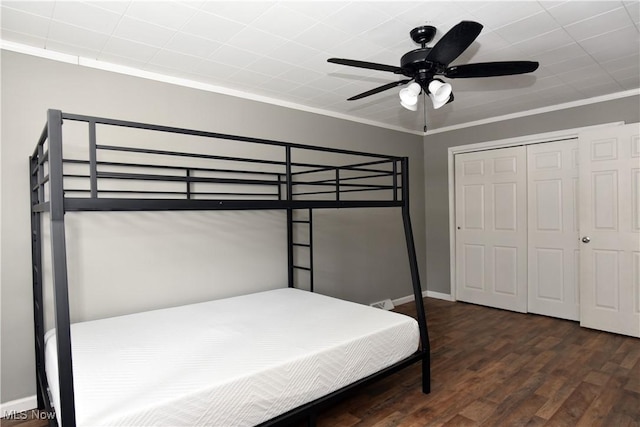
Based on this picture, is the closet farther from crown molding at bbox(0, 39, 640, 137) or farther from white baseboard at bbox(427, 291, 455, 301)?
crown molding at bbox(0, 39, 640, 137)

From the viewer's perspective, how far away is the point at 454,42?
176 cm

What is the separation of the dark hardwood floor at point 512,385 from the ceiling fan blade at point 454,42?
2059 millimetres

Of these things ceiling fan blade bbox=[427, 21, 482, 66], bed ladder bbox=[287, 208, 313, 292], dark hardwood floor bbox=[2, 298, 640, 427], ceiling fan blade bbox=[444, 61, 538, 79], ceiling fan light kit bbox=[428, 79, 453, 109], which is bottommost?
dark hardwood floor bbox=[2, 298, 640, 427]

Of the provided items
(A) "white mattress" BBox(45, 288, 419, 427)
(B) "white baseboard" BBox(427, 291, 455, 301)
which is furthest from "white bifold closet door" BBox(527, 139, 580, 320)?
(A) "white mattress" BBox(45, 288, 419, 427)

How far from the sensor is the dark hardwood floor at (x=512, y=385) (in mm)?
2180

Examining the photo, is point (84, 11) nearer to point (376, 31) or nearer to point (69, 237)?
point (69, 237)

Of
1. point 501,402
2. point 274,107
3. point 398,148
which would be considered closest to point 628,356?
point 501,402

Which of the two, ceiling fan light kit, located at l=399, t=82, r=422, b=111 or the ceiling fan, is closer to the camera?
the ceiling fan

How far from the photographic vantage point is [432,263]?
16.8 feet

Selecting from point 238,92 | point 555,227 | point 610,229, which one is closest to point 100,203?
point 238,92

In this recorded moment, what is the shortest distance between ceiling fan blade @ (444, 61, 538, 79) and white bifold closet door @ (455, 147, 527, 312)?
2.49 metres

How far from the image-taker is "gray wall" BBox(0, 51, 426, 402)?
231 centimetres

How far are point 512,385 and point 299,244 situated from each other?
210 centimetres
